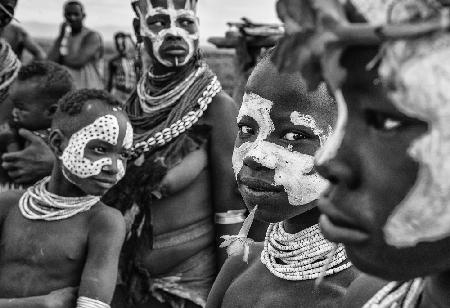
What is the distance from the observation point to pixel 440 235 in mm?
1363

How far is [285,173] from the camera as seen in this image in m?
2.32

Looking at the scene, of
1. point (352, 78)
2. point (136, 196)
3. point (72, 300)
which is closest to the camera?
point (352, 78)

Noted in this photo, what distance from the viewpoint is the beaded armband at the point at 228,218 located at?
4.31 metres

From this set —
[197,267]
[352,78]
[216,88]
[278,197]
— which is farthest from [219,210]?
[352,78]

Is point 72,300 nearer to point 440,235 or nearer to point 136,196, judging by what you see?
point 136,196

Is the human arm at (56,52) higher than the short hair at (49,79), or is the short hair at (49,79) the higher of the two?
the short hair at (49,79)

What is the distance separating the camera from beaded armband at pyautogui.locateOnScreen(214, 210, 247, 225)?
14.1 feet

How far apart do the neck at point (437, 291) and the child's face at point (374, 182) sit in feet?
0.41

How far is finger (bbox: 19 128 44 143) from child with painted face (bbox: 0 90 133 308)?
643 mm

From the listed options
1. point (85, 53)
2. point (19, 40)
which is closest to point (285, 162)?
point (19, 40)

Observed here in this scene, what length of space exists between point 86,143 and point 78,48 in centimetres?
588

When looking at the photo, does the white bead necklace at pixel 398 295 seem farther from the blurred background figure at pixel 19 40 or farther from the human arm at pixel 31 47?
the human arm at pixel 31 47

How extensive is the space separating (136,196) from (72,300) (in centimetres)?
91

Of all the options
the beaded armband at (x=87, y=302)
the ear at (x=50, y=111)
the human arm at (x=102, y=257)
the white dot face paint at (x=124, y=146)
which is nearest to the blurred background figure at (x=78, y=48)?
the ear at (x=50, y=111)
